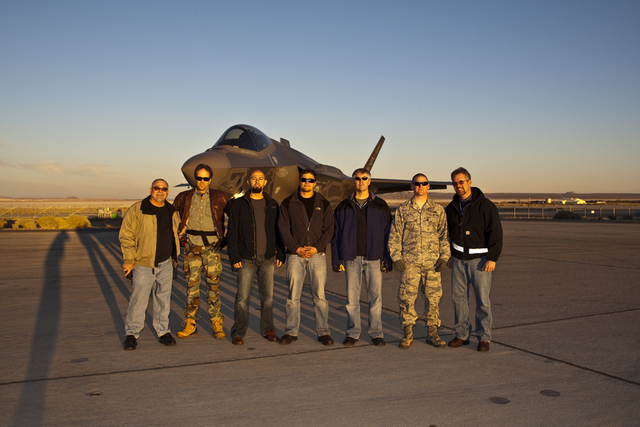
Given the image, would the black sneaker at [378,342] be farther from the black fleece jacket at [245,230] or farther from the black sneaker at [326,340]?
the black fleece jacket at [245,230]

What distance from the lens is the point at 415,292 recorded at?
5367mm

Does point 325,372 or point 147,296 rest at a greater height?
point 147,296

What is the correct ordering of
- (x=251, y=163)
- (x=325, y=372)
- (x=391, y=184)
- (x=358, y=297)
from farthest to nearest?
(x=391, y=184)
(x=251, y=163)
(x=358, y=297)
(x=325, y=372)

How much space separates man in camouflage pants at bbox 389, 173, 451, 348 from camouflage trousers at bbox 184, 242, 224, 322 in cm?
219

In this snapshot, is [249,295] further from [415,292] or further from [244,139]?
[244,139]

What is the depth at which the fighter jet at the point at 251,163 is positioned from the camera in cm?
1066

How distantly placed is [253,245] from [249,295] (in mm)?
593

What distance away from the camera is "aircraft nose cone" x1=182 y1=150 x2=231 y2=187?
396 inches

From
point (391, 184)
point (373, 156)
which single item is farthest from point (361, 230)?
point (373, 156)

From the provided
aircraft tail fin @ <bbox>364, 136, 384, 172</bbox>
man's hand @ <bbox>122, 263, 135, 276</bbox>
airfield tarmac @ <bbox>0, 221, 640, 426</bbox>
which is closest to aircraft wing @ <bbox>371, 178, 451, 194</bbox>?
aircraft tail fin @ <bbox>364, 136, 384, 172</bbox>

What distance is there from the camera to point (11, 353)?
4.89m

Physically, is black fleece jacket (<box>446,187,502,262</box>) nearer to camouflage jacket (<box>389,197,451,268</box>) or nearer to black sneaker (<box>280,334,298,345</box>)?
camouflage jacket (<box>389,197,451,268</box>)

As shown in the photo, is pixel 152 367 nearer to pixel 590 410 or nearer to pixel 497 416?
pixel 497 416

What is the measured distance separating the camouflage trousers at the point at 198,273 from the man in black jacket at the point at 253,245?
1.13 feet
